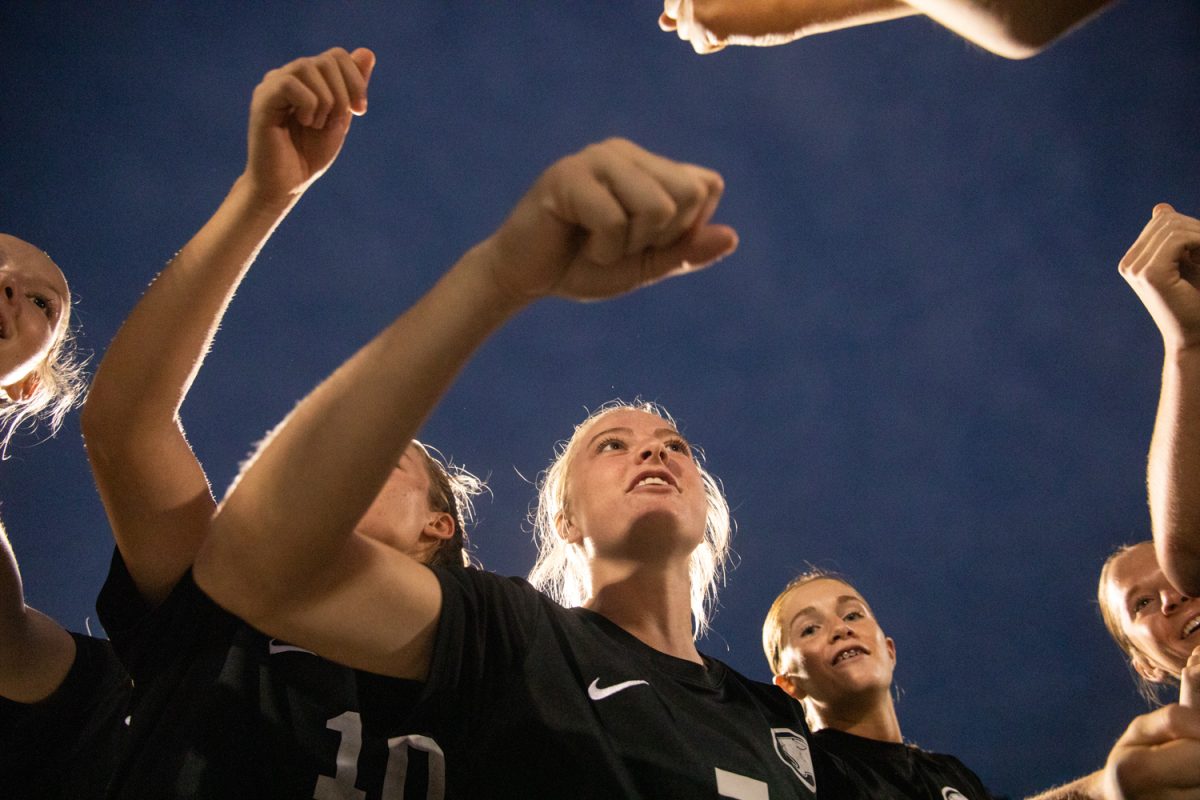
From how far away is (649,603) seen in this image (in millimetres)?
2352

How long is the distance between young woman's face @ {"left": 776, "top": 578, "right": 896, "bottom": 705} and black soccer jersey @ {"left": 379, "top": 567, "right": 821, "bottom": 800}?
4.82 ft

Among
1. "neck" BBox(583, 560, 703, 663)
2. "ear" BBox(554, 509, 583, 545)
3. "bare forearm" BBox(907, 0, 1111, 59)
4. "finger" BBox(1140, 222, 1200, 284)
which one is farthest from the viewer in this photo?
"ear" BBox(554, 509, 583, 545)

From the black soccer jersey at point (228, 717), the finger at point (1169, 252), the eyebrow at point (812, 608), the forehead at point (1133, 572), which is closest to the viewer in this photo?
the black soccer jersey at point (228, 717)

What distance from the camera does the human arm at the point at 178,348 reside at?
1.73 meters

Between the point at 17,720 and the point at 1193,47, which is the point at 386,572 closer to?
the point at 17,720

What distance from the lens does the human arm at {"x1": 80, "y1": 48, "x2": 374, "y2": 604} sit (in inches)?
68.2

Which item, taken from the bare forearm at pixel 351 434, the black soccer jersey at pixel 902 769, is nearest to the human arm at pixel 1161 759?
the black soccer jersey at pixel 902 769

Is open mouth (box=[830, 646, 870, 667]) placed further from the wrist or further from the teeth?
the wrist

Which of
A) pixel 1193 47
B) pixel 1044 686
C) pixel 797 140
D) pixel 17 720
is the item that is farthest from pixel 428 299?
pixel 1044 686

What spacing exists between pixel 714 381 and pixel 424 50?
21.8ft

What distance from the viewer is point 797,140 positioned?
1220 centimetres

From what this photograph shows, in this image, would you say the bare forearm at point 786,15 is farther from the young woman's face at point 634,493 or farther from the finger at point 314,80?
the young woman's face at point 634,493

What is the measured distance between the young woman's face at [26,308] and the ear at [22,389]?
65 millimetres

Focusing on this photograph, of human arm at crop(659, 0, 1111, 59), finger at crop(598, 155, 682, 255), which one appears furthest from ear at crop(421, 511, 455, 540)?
finger at crop(598, 155, 682, 255)
